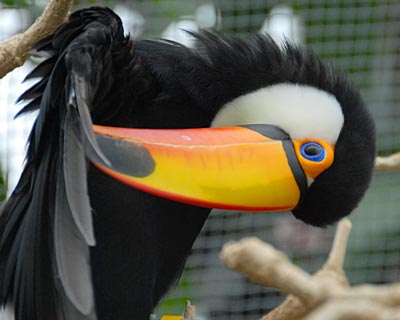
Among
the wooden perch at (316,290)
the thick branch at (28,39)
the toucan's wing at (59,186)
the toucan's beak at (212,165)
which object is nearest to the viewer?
the wooden perch at (316,290)

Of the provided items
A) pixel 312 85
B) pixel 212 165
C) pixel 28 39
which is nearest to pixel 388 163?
pixel 312 85

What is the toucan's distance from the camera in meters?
1.64

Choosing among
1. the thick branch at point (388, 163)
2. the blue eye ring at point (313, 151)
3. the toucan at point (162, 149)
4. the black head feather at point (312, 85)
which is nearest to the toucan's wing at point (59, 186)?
the toucan at point (162, 149)

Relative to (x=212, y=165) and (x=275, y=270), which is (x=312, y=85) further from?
(x=275, y=270)

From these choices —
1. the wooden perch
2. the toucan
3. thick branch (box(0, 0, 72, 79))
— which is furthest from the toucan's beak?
the wooden perch

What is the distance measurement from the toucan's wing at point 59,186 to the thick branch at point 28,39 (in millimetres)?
39

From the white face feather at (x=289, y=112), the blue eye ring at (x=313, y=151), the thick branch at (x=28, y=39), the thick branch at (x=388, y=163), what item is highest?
the thick branch at (x=28, y=39)

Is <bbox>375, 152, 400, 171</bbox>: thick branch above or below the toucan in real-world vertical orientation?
below

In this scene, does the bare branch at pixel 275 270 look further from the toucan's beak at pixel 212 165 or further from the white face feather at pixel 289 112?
the white face feather at pixel 289 112

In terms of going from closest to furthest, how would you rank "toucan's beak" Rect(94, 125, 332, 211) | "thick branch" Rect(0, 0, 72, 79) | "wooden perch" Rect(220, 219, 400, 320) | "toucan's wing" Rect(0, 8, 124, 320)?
1. "wooden perch" Rect(220, 219, 400, 320)
2. "toucan's wing" Rect(0, 8, 124, 320)
3. "toucan's beak" Rect(94, 125, 332, 211)
4. "thick branch" Rect(0, 0, 72, 79)

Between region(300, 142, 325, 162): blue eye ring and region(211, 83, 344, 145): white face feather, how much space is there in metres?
0.02

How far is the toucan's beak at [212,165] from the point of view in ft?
5.29

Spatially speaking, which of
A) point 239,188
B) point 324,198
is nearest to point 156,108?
point 239,188

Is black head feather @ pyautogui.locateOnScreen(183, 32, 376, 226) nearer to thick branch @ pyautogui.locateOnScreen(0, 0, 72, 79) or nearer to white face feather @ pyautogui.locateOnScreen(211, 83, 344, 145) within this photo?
white face feather @ pyautogui.locateOnScreen(211, 83, 344, 145)
